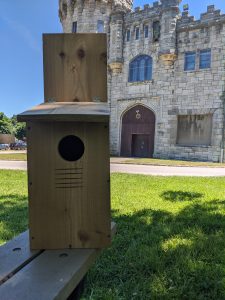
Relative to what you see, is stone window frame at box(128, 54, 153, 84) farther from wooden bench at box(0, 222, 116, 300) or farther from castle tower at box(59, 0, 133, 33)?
wooden bench at box(0, 222, 116, 300)

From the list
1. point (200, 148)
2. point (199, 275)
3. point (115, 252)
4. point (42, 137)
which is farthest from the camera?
point (200, 148)

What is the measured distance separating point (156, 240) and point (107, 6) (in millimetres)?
23795

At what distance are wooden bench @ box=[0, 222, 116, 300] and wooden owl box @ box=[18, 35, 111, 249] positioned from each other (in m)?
0.10

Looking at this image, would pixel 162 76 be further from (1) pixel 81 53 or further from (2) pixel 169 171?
(1) pixel 81 53

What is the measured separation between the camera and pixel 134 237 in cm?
352

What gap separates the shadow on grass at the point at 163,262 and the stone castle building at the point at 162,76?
651 inches

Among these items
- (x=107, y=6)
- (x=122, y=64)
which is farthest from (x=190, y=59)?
(x=107, y=6)

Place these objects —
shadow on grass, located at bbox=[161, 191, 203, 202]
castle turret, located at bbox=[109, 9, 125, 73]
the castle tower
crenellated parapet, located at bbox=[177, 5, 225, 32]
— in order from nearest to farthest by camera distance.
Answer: shadow on grass, located at bbox=[161, 191, 203, 202], crenellated parapet, located at bbox=[177, 5, 225, 32], castle turret, located at bbox=[109, 9, 125, 73], the castle tower

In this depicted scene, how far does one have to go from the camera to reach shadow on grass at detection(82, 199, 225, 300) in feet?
7.75

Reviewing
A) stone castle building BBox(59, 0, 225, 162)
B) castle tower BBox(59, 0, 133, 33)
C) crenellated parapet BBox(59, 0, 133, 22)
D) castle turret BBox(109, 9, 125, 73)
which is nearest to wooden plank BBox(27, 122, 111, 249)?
stone castle building BBox(59, 0, 225, 162)

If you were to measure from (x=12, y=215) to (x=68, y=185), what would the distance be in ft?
10.1

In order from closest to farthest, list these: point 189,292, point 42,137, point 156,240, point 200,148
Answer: point 42,137 → point 189,292 → point 156,240 → point 200,148

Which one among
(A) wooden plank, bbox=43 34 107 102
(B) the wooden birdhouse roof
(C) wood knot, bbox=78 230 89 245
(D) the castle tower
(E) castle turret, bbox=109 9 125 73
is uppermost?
(D) the castle tower

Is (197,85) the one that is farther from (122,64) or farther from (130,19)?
(130,19)
